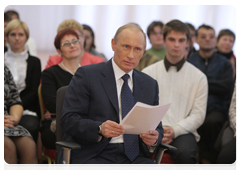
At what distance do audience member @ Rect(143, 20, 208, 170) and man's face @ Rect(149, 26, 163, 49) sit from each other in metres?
1.42

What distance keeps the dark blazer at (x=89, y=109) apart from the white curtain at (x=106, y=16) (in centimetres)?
399

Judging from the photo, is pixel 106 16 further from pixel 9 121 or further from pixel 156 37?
pixel 9 121

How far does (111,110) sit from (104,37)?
414 cm

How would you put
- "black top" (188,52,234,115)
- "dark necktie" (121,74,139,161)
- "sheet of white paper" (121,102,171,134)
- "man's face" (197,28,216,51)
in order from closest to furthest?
"sheet of white paper" (121,102,171,134) → "dark necktie" (121,74,139,161) → "black top" (188,52,234,115) → "man's face" (197,28,216,51)

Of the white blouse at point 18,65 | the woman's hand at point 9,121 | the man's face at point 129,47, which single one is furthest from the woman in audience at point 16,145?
the man's face at point 129,47

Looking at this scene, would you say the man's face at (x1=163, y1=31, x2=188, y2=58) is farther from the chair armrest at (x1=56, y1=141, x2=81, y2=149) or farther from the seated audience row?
the chair armrest at (x1=56, y1=141, x2=81, y2=149)

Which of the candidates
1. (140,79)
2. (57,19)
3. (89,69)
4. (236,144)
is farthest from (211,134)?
(57,19)

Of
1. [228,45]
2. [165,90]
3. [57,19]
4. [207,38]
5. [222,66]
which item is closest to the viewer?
[165,90]

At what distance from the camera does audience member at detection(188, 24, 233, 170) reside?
373 cm

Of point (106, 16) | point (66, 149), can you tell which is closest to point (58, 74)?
point (66, 149)

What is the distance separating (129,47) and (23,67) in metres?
1.97

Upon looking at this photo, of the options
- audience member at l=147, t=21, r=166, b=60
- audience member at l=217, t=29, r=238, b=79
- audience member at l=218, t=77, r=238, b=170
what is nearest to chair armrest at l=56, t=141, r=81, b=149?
audience member at l=218, t=77, r=238, b=170
